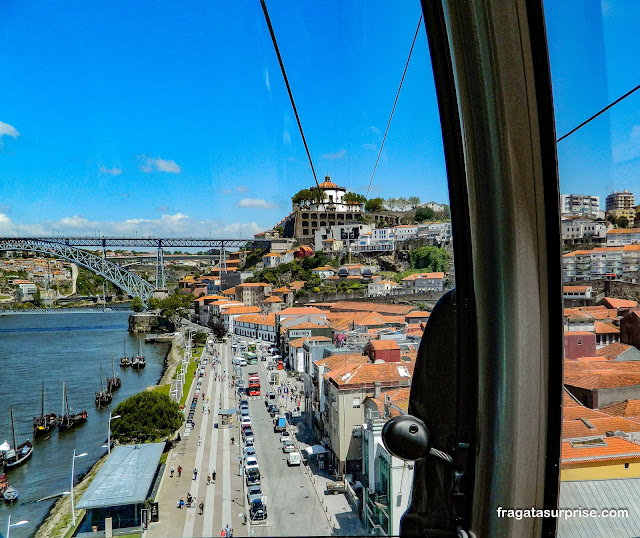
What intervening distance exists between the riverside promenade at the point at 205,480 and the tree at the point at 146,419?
233mm

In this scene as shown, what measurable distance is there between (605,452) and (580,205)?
22cm

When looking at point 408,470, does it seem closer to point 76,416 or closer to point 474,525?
point 474,525

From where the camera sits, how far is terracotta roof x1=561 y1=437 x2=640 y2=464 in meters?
0.38

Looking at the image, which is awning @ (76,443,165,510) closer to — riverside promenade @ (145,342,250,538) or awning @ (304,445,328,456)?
riverside promenade @ (145,342,250,538)

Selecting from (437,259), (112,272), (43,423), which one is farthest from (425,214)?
(112,272)

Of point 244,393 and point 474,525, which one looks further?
point 244,393

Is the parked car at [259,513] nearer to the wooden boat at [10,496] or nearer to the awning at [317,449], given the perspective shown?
the awning at [317,449]

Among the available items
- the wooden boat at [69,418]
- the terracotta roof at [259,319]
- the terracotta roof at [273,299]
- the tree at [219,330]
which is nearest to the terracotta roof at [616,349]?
the wooden boat at [69,418]

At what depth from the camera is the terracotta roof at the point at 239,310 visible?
1597 cm

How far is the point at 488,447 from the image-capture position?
A: 351 millimetres

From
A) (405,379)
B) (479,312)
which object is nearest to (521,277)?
(479,312)

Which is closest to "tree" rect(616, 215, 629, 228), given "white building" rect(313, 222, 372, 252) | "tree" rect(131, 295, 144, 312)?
"white building" rect(313, 222, 372, 252)

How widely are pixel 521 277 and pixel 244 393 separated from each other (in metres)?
7.47

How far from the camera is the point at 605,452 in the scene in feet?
Answer: 1.48
